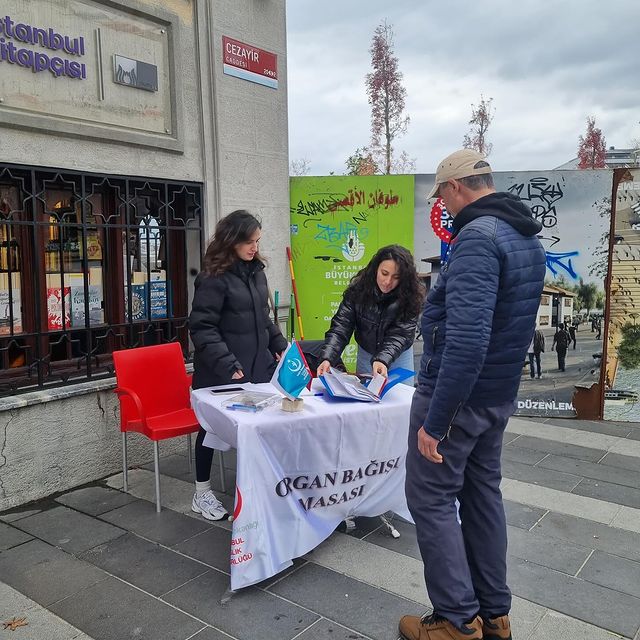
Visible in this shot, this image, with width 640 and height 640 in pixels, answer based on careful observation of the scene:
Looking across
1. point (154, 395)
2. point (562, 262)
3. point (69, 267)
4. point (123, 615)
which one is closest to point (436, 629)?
point (123, 615)

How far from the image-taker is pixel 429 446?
2.45 meters

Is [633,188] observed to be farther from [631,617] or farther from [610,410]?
[631,617]

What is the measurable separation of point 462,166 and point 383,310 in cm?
176

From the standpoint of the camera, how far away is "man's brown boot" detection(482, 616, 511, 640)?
2.62m

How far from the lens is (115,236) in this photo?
5008mm

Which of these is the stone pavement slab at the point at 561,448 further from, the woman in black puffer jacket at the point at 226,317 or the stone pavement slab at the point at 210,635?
the stone pavement slab at the point at 210,635

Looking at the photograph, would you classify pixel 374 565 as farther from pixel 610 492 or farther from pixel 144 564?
pixel 610 492

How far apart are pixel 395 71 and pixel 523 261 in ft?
64.3

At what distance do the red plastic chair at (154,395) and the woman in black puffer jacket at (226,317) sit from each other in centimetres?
28

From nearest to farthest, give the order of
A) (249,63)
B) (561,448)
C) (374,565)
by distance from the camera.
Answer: (374,565) < (561,448) < (249,63)

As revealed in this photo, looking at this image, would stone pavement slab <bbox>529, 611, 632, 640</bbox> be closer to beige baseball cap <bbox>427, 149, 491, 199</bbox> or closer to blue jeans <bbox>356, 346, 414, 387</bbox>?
blue jeans <bbox>356, 346, 414, 387</bbox>

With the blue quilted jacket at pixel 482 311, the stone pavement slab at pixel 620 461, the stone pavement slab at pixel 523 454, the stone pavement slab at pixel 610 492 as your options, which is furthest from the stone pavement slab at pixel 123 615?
the stone pavement slab at pixel 620 461

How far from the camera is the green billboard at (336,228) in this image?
6.40 meters

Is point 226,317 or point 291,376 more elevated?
point 226,317
